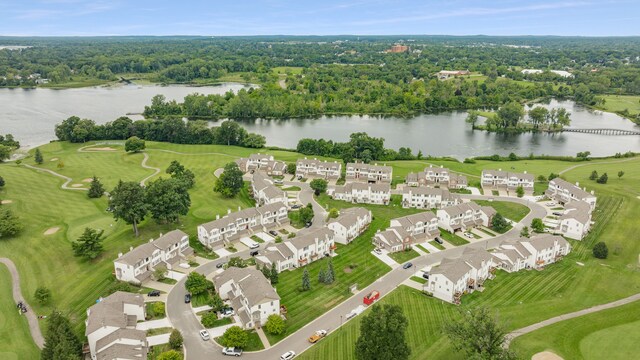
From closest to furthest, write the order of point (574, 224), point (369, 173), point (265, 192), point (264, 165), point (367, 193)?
point (574, 224) → point (265, 192) → point (367, 193) → point (369, 173) → point (264, 165)

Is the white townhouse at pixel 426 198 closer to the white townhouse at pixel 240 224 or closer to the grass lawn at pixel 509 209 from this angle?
the grass lawn at pixel 509 209

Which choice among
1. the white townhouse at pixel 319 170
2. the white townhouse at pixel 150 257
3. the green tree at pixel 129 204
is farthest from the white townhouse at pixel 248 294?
the white townhouse at pixel 319 170

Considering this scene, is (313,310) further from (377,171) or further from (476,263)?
(377,171)

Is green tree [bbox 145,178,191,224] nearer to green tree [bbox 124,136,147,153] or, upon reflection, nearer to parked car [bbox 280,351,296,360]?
parked car [bbox 280,351,296,360]

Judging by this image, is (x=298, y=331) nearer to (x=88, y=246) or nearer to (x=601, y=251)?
(x=88, y=246)

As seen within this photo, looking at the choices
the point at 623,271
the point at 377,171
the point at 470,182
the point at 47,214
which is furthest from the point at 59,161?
the point at 623,271

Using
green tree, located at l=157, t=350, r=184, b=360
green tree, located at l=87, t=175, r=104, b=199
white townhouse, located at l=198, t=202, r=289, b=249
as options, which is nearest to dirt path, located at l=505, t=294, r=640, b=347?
green tree, located at l=157, t=350, r=184, b=360

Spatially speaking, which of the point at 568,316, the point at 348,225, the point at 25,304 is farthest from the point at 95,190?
the point at 568,316
